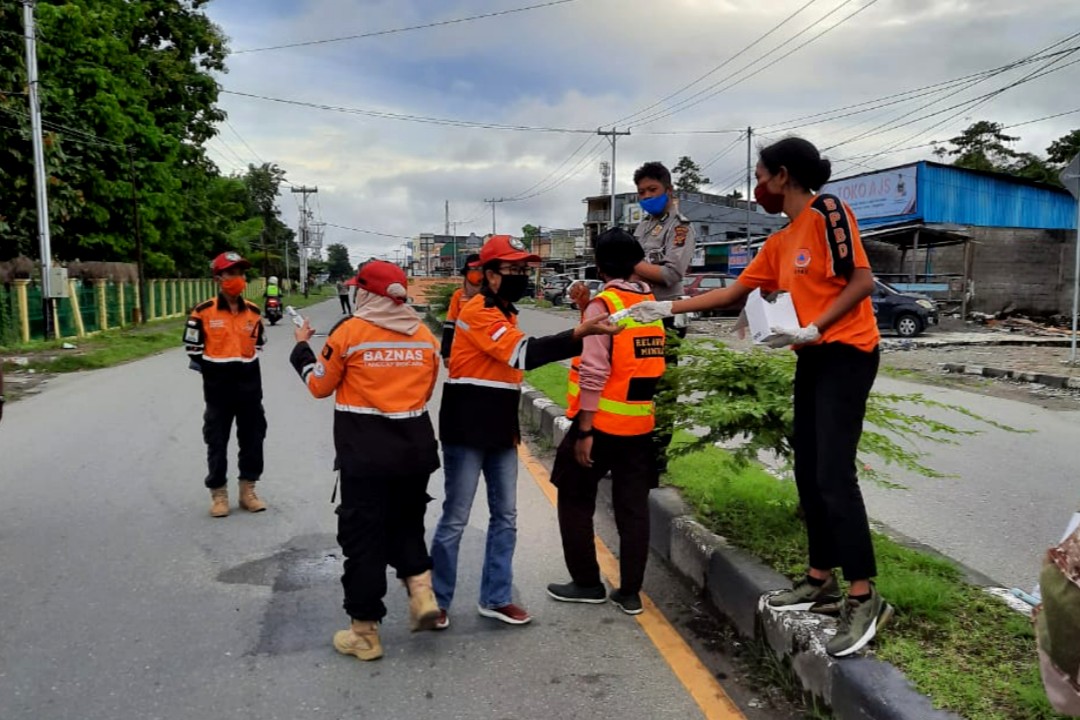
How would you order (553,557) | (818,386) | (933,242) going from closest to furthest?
(818,386)
(553,557)
(933,242)

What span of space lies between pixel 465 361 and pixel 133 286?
91.8 ft

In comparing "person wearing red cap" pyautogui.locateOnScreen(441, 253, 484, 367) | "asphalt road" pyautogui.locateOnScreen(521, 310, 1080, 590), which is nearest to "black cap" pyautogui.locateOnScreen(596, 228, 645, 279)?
"person wearing red cap" pyautogui.locateOnScreen(441, 253, 484, 367)

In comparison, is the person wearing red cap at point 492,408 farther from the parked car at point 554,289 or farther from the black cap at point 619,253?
the parked car at point 554,289

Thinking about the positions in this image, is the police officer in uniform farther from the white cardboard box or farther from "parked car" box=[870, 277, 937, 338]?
"parked car" box=[870, 277, 937, 338]

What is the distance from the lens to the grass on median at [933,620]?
A: 254cm

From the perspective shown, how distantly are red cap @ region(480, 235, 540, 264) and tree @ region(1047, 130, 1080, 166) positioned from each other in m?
45.5

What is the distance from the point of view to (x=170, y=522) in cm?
543

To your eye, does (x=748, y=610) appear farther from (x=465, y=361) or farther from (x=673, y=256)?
(x=673, y=256)

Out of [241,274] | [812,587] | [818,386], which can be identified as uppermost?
[241,274]

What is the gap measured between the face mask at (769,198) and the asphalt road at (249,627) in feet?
6.32

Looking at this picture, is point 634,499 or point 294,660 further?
point 634,499

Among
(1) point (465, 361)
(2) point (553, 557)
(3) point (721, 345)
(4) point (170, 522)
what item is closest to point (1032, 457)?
(3) point (721, 345)

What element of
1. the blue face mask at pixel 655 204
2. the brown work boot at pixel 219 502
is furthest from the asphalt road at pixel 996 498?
the brown work boot at pixel 219 502

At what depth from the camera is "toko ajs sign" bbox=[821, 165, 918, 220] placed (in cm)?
2675
